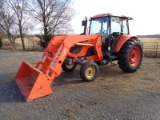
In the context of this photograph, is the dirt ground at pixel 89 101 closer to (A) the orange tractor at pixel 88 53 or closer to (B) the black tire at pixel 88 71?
(B) the black tire at pixel 88 71

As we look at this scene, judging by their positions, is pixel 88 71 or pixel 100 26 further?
pixel 100 26

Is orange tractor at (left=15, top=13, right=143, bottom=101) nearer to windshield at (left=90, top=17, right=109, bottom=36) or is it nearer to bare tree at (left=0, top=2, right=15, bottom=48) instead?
windshield at (left=90, top=17, right=109, bottom=36)

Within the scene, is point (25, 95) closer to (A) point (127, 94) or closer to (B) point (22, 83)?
(B) point (22, 83)

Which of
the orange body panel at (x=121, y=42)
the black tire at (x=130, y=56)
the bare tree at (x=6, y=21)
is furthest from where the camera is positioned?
the bare tree at (x=6, y=21)

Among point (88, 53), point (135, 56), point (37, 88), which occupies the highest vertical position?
point (88, 53)

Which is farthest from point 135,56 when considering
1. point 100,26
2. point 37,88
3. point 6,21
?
point 6,21

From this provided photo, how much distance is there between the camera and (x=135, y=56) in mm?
7074

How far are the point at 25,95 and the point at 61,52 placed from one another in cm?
151

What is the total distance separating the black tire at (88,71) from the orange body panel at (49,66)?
55 centimetres

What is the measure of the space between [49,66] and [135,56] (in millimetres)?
3976

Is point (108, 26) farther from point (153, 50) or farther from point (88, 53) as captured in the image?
point (153, 50)

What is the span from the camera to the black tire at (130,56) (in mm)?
6266

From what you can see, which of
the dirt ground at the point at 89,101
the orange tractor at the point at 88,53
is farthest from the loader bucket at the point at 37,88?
the dirt ground at the point at 89,101

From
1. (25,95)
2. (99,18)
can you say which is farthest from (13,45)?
(25,95)
